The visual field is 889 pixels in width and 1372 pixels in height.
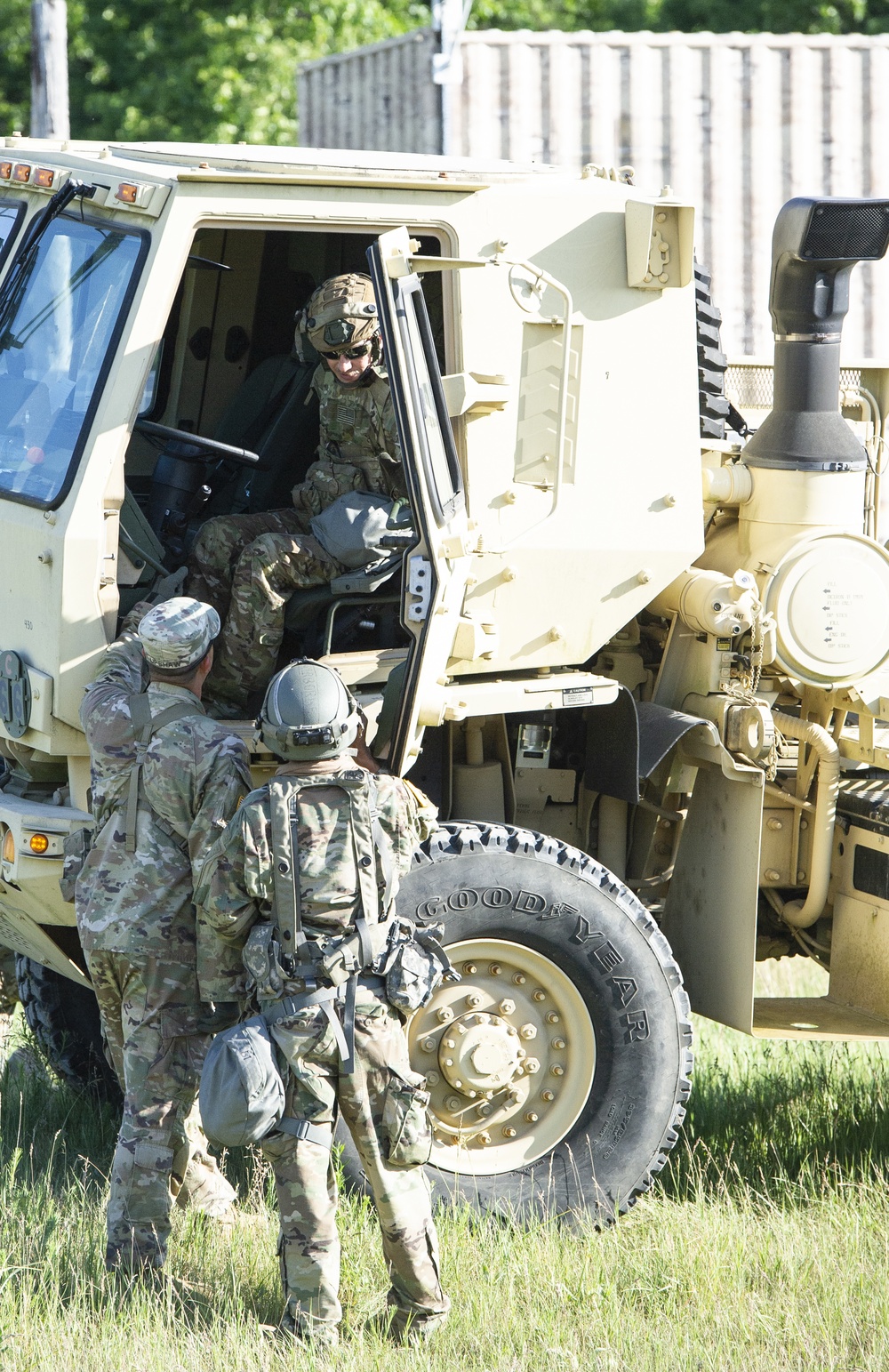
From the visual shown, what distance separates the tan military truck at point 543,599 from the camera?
418 cm

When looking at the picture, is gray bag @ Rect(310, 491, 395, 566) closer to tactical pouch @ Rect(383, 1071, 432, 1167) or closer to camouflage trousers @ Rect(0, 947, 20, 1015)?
tactical pouch @ Rect(383, 1071, 432, 1167)

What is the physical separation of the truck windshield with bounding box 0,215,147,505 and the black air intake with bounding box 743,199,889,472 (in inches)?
74.3

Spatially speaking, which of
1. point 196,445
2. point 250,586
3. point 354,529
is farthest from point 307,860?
point 196,445

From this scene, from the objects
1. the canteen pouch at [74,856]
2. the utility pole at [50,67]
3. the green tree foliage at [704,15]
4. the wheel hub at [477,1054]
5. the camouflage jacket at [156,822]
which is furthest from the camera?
the green tree foliage at [704,15]

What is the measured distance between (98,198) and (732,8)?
17.1 metres

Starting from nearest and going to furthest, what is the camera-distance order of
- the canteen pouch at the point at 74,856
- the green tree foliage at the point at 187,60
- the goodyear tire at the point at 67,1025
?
the canteen pouch at the point at 74,856, the goodyear tire at the point at 67,1025, the green tree foliage at the point at 187,60

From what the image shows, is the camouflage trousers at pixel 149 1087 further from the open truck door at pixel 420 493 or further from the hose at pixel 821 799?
the hose at pixel 821 799

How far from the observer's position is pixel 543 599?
14.8ft

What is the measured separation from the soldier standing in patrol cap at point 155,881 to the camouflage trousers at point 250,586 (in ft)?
1.51

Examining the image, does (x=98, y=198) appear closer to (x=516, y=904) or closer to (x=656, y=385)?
(x=656, y=385)

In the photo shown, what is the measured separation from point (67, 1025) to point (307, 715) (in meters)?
2.39

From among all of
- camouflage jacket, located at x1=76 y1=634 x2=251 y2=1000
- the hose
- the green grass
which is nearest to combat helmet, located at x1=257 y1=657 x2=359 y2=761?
camouflage jacket, located at x1=76 y1=634 x2=251 y2=1000

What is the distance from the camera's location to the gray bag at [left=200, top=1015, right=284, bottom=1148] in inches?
142

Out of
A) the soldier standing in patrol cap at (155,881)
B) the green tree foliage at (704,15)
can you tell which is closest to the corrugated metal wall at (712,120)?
the green tree foliage at (704,15)
